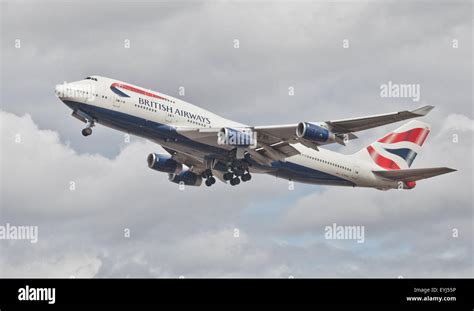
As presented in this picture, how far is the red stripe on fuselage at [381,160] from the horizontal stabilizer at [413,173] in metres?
2.48

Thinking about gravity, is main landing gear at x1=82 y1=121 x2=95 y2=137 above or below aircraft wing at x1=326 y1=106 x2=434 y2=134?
below

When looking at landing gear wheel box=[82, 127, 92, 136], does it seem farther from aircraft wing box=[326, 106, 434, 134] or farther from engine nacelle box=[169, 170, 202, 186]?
aircraft wing box=[326, 106, 434, 134]

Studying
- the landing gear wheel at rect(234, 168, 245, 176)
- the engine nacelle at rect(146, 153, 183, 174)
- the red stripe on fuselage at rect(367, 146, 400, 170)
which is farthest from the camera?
the red stripe on fuselage at rect(367, 146, 400, 170)

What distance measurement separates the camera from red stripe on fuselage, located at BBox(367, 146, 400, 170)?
69.8 meters

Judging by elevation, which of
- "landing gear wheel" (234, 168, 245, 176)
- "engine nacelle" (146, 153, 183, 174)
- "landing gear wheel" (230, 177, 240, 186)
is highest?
"engine nacelle" (146, 153, 183, 174)

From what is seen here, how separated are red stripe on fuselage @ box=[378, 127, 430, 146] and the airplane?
104 cm

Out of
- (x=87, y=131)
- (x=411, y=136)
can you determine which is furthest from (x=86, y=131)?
(x=411, y=136)

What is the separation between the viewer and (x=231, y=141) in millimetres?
58938

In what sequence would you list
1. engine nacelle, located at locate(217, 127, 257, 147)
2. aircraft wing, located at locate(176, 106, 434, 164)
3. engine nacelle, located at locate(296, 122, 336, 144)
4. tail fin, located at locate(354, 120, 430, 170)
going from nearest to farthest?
1. aircraft wing, located at locate(176, 106, 434, 164)
2. engine nacelle, located at locate(296, 122, 336, 144)
3. engine nacelle, located at locate(217, 127, 257, 147)
4. tail fin, located at locate(354, 120, 430, 170)

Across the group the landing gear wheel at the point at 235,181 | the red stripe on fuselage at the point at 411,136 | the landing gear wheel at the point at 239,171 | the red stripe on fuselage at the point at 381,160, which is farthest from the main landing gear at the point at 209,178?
the red stripe on fuselage at the point at 411,136

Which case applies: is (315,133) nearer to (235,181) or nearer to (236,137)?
(236,137)

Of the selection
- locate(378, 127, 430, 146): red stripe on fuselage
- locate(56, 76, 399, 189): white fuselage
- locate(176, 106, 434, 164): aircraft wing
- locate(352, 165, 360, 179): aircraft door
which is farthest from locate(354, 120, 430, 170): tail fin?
locate(176, 106, 434, 164): aircraft wing
